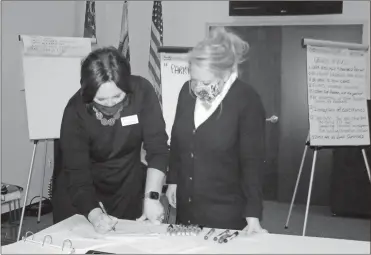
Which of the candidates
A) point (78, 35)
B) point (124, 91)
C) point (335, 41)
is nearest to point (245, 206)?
point (124, 91)

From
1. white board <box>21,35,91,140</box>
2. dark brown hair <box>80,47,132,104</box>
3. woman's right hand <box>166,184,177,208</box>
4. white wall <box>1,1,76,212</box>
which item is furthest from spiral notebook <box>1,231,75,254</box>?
white wall <box>1,1,76,212</box>

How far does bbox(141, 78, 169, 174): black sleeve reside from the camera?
5.82ft

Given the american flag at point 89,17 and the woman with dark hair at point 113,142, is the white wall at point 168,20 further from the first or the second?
the woman with dark hair at point 113,142

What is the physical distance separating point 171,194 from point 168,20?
94cm

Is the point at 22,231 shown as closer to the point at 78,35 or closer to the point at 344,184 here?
the point at 78,35

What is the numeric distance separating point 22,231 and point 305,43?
1.93 meters

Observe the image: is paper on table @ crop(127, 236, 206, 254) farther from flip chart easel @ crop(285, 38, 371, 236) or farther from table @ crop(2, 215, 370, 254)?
flip chart easel @ crop(285, 38, 371, 236)

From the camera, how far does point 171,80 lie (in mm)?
1904

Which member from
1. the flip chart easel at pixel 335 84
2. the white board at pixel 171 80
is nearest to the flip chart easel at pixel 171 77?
the white board at pixel 171 80

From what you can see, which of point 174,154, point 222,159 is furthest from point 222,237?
point 174,154

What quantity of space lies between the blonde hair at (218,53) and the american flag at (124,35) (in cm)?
41

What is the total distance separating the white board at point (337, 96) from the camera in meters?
1.94

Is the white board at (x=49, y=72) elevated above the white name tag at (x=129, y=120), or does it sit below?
above

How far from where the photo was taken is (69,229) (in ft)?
5.12
